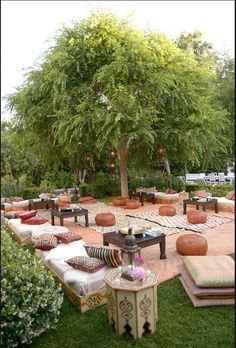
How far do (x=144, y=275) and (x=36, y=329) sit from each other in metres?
1.31

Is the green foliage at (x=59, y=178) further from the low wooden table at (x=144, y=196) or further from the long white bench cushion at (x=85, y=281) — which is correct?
the long white bench cushion at (x=85, y=281)

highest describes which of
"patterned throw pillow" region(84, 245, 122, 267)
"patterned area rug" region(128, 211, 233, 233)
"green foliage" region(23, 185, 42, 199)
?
"green foliage" region(23, 185, 42, 199)

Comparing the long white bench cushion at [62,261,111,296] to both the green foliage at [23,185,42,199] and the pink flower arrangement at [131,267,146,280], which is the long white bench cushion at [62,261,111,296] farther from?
the green foliage at [23,185,42,199]

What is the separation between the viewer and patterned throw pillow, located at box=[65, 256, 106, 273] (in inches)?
164

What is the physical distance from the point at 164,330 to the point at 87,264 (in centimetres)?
132

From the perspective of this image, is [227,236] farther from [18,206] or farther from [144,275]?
[18,206]

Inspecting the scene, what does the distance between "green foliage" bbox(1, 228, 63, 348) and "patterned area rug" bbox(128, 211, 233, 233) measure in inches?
202

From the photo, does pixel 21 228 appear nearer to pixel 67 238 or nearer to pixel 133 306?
pixel 67 238

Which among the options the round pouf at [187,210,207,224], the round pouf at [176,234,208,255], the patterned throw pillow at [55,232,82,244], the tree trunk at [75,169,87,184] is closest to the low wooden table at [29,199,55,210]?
the tree trunk at [75,169,87,184]

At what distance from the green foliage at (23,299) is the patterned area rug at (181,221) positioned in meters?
5.13

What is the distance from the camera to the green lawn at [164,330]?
10.7ft

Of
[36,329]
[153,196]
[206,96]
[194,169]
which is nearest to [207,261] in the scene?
[36,329]

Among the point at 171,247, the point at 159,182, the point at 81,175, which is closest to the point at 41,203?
the point at 159,182

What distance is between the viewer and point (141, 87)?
37.0ft
